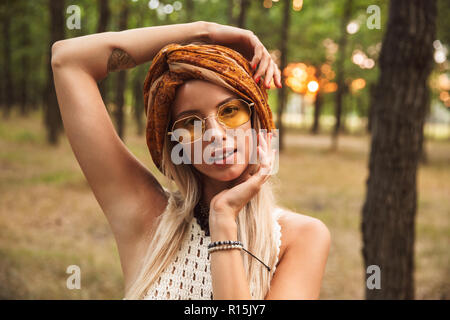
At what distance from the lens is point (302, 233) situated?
176 cm

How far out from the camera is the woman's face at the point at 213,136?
67.0 inches

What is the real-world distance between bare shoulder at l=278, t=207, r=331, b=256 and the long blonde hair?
6 cm

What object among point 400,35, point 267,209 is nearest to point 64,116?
point 267,209

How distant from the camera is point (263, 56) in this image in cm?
181

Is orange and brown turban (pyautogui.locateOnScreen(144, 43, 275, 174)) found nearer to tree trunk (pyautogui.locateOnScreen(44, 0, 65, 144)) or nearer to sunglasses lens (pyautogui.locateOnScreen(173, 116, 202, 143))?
sunglasses lens (pyautogui.locateOnScreen(173, 116, 202, 143))

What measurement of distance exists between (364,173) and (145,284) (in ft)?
51.9

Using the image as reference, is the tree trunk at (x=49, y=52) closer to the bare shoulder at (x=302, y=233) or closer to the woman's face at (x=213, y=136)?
the woman's face at (x=213, y=136)

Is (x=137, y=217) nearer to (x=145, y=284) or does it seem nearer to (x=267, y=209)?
(x=145, y=284)

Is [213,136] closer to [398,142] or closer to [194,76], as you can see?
[194,76]

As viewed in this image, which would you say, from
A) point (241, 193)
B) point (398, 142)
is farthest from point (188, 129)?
point (398, 142)

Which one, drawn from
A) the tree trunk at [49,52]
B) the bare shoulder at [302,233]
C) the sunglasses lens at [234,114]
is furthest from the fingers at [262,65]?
the tree trunk at [49,52]

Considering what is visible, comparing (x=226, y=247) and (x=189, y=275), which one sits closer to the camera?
(x=226, y=247)

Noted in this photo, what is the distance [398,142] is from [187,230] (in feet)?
8.08

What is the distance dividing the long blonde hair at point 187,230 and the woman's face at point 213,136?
15 cm
